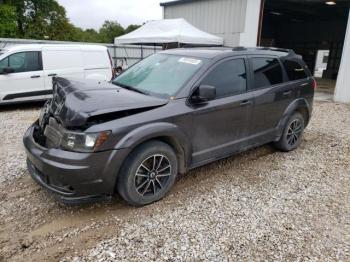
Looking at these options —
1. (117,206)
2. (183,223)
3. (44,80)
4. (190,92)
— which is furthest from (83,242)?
(44,80)

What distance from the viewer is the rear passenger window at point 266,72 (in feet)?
13.8

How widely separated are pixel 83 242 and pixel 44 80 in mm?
6496

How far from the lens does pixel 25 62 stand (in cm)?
791

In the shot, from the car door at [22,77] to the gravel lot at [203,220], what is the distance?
382 centimetres

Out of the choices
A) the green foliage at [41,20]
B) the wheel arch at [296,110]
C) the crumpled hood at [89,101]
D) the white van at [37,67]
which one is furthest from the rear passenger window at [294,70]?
the green foliage at [41,20]

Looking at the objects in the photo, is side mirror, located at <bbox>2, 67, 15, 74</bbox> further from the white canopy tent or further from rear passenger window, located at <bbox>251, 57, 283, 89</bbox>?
the white canopy tent

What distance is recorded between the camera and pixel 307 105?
510 centimetres

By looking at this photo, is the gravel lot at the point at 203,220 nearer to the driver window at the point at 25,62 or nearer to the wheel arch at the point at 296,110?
the wheel arch at the point at 296,110

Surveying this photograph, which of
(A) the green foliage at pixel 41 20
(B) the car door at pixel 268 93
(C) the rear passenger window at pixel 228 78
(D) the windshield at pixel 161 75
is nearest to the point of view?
(D) the windshield at pixel 161 75

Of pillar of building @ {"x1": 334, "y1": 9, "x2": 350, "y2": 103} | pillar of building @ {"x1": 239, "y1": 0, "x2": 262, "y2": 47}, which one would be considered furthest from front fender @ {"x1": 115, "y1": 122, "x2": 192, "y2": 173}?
pillar of building @ {"x1": 239, "y1": 0, "x2": 262, "y2": 47}

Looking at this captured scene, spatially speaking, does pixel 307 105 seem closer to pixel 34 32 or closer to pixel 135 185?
pixel 135 185

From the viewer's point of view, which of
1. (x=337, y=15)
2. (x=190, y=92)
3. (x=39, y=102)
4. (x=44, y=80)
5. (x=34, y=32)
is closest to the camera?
(x=190, y=92)

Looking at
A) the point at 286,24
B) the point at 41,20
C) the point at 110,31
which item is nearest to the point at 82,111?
the point at 286,24

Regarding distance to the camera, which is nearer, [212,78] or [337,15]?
[212,78]
